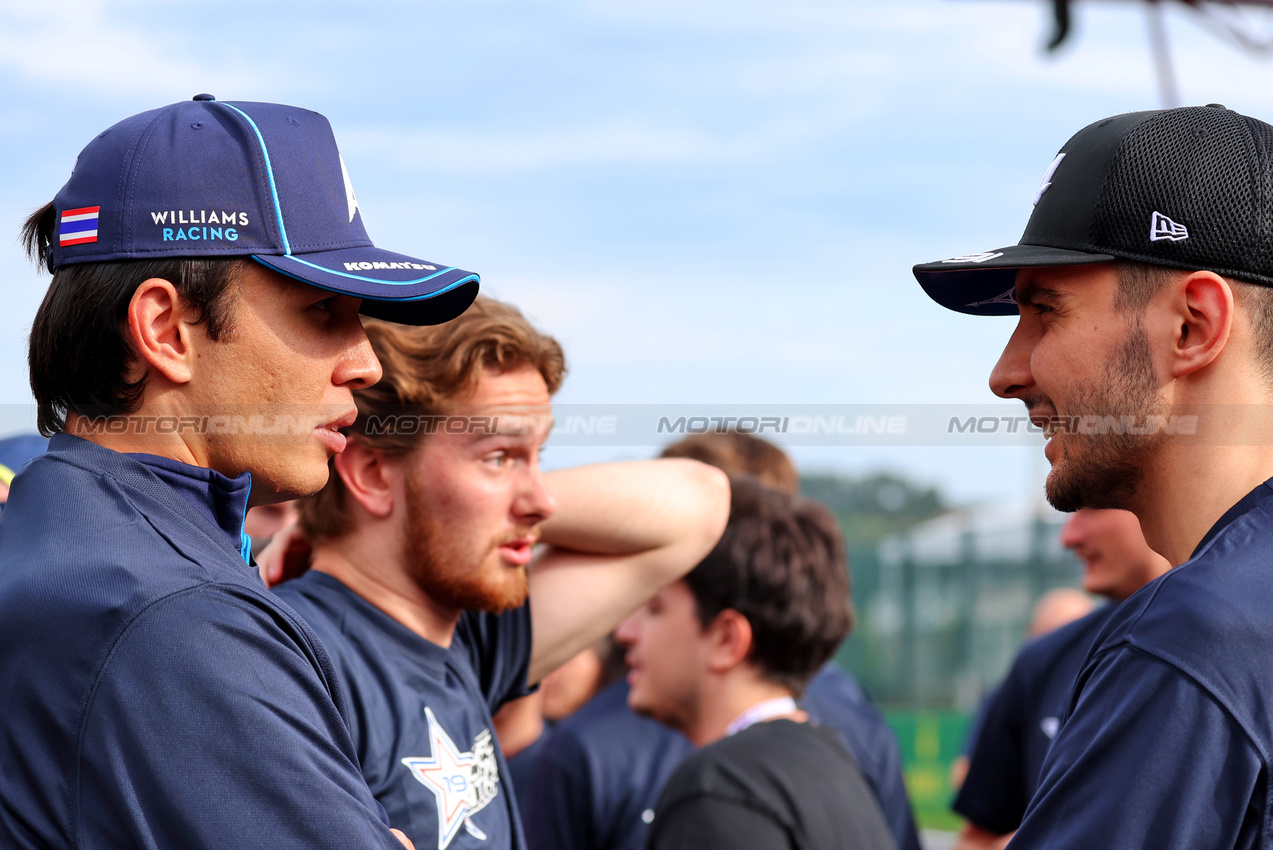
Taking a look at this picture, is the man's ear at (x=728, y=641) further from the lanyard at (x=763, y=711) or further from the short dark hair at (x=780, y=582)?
the lanyard at (x=763, y=711)

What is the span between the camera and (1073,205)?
2168 millimetres

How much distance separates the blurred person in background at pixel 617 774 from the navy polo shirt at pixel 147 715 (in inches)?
104

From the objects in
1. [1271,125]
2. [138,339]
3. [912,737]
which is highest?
[1271,125]

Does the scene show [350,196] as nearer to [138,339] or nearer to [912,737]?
[138,339]

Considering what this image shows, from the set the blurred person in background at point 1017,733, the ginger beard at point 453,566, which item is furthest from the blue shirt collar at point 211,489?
the blurred person in background at point 1017,733

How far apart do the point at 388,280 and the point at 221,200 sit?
0.32m

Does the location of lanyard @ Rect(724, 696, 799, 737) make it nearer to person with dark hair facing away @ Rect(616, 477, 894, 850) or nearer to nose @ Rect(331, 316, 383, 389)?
person with dark hair facing away @ Rect(616, 477, 894, 850)

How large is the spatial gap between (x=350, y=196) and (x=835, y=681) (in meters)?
4.37

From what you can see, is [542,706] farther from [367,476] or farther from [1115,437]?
[1115,437]

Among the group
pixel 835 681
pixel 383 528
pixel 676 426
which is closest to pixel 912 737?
pixel 835 681

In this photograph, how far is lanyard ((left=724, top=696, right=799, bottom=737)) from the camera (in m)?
3.61

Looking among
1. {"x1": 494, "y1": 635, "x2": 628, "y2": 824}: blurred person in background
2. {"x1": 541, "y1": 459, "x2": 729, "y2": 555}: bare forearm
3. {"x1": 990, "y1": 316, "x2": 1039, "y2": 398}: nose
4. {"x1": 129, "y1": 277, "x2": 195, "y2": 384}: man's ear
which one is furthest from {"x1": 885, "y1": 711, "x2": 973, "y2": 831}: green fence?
{"x1": 129, "y1": 277, "x2": 195, "y2": 384}: man's ear

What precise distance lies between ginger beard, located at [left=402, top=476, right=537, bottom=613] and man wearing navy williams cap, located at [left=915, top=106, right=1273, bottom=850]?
4.49 feet

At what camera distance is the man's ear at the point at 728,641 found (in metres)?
3.67
